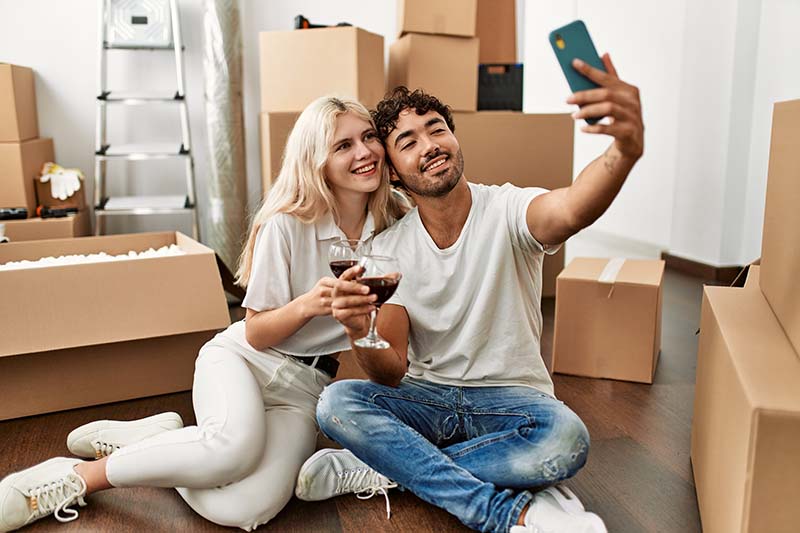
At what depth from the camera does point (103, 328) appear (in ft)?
7.41

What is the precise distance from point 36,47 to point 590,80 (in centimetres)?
363

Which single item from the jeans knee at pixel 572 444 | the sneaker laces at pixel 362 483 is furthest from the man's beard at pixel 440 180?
the sneaker laces at pixel 362 483

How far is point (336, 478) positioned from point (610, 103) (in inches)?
42.3

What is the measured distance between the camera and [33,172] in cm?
364

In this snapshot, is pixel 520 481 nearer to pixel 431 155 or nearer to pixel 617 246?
pixel 431 155

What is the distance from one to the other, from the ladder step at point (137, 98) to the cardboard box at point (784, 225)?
120 inches

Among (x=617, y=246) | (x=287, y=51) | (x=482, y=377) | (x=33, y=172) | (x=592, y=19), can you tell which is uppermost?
(x=592, y=19)

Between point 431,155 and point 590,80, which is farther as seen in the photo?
point 431,155

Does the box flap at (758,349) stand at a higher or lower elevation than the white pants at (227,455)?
higher

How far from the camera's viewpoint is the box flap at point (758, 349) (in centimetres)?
117

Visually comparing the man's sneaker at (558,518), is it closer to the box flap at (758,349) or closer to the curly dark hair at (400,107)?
the box flap at (758,349)

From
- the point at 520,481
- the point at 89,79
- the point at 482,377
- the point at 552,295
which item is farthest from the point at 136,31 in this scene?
the point at 520,481

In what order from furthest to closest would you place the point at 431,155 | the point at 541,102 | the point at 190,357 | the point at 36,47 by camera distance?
the point at 541,102, the point at 36,47, the point at 190,357, the point at 431,155

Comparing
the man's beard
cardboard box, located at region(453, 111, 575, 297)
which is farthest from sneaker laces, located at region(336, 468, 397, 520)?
cardboard box, located at region(453, 111, 575, 297)
